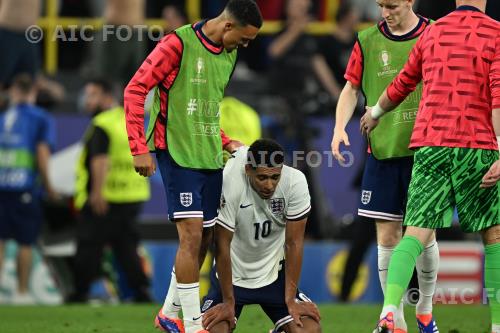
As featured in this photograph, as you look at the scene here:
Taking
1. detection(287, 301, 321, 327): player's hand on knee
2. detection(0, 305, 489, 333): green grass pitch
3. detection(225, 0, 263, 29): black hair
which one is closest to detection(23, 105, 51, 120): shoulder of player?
detection(0, 305, 489, 333): green grass pitch

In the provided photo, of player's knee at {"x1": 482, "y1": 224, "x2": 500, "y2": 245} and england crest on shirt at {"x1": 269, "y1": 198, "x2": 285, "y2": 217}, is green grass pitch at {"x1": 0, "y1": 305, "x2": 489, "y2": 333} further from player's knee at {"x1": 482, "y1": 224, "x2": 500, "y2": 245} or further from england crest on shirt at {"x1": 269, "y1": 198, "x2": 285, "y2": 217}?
player's knee at {"x1": 482, "y1": 224, "x2": 500, "y2": 245}

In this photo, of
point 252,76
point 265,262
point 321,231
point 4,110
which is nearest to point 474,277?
point 321,231

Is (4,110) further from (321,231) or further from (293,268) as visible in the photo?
(293,268)

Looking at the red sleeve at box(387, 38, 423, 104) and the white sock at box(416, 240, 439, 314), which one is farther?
the white sock at box(416, 240, 439, 314)

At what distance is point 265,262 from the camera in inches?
359

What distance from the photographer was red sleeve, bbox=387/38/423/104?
8242mm

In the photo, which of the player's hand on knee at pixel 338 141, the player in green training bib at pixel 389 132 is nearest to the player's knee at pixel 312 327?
the player in green training bib at pixel 389 132

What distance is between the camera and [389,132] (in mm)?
9375

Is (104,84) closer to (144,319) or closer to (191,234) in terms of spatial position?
(144,319)

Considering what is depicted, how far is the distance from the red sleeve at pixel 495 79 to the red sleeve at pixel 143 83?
229 cm

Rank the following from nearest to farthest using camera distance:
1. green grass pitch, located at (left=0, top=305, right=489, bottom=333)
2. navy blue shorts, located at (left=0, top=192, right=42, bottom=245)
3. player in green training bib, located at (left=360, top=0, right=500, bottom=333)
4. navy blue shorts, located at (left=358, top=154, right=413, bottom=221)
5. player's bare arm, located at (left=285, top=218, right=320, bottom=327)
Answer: player in green training bib, located at (left=360, top=0, right=500, bottom=333)
player's bare arm, located at (left=285, top=218, right=320, bottom=327)
navy blue shorts, located at (left=358, top=154, right=413, bottom=221)
green grass pitch, located at (left=0, top=305, right=489, bottom=333)
navy blue shorts, located at (left=0, top=192, right=42, bottom=245)

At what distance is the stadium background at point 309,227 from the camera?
15.7 m

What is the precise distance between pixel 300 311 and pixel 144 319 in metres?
3.35

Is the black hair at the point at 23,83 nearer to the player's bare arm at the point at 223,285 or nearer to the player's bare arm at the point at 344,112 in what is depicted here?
the player's bare arm at the point at 344,112
